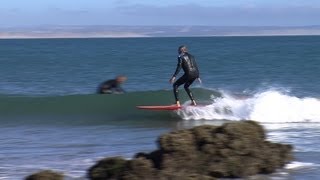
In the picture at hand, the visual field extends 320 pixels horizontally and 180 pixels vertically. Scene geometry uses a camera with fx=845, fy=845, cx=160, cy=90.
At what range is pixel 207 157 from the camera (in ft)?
35.3

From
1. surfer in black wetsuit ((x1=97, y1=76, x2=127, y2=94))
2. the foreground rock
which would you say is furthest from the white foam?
the foreground rock

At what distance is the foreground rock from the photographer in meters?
10.3

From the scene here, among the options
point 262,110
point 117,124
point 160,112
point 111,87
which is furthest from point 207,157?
point 111,87

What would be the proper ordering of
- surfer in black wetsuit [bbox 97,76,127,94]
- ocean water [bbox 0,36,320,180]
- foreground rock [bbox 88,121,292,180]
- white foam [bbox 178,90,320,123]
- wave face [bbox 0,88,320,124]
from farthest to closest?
1. surfer in black wetsuit [bbox 97,76,127,94]
2. wave face [bbox 0,88,320,124]
3. white foam [bbox 178,90,320,123]
4. ocean water [bbox 0,36,320,180]
5. foreground rock [bbox 88,121,292,180]

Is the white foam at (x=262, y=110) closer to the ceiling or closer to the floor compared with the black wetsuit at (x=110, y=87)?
closer to the floor

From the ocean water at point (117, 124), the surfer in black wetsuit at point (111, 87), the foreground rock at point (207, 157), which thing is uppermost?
the surfer in black wetsuit at point (111, 87)

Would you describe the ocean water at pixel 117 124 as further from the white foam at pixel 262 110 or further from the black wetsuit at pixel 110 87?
the black wetsuit at pixel 110 87

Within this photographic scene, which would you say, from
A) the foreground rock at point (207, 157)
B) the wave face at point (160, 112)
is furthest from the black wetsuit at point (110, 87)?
the foreground rock at point (207, 157)

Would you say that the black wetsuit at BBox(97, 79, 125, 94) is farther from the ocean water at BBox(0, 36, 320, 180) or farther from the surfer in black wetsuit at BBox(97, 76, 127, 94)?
the ocean water at BBox(0, 36, 320, 180)

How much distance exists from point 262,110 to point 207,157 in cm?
940

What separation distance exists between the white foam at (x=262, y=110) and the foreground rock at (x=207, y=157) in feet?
26.9

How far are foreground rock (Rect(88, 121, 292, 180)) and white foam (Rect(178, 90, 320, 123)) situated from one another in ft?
26.9

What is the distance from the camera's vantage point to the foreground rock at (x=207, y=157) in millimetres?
10258

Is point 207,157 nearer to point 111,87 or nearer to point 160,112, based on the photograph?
point 160,112
